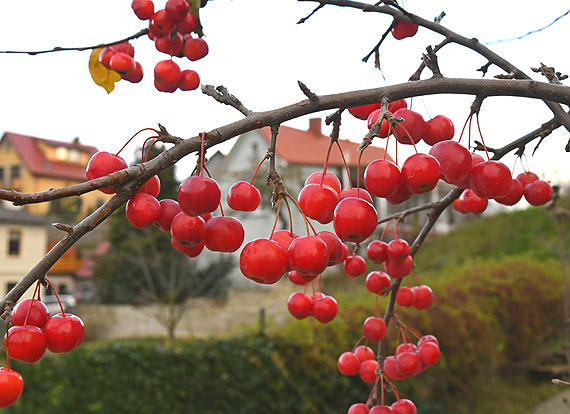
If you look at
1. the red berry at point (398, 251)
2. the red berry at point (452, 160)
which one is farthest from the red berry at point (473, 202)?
the red berry at point (452, 160)

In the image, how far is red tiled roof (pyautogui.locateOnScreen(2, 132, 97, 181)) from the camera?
2489cm

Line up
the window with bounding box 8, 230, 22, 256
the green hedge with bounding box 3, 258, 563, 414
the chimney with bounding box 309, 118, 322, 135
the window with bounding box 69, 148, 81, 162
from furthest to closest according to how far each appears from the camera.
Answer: the window with bounding box 69, 148, 81, 162 < the window with bounding box 8, 230, 22, 256 < the chimney with bounding box 309, 118, 322, 135 < the green hedge with bounding box 3, 258, 563, 414

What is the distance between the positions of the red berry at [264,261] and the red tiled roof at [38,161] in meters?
26.1

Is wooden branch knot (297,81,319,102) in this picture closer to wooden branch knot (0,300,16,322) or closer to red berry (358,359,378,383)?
wooden branch knot (0,300,16,322)

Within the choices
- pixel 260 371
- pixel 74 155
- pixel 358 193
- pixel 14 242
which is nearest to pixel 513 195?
pixel 358 193

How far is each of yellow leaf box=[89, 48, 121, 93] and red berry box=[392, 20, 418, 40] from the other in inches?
28.9

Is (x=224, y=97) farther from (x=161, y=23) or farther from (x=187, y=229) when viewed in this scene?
(x=161, y=23)

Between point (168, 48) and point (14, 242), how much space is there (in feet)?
68.6

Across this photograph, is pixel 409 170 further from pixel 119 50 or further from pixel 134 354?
pixel 134 354

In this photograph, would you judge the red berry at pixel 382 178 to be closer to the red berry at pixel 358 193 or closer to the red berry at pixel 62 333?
the red berry at pixel 358 193

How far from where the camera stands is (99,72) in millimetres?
1256

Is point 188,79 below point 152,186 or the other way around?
the other way around

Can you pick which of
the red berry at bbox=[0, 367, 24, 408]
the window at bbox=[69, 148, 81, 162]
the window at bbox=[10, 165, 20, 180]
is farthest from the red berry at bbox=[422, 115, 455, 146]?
the window at bbox=[69, 148, 81, 162]

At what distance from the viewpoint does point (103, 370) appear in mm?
5000
